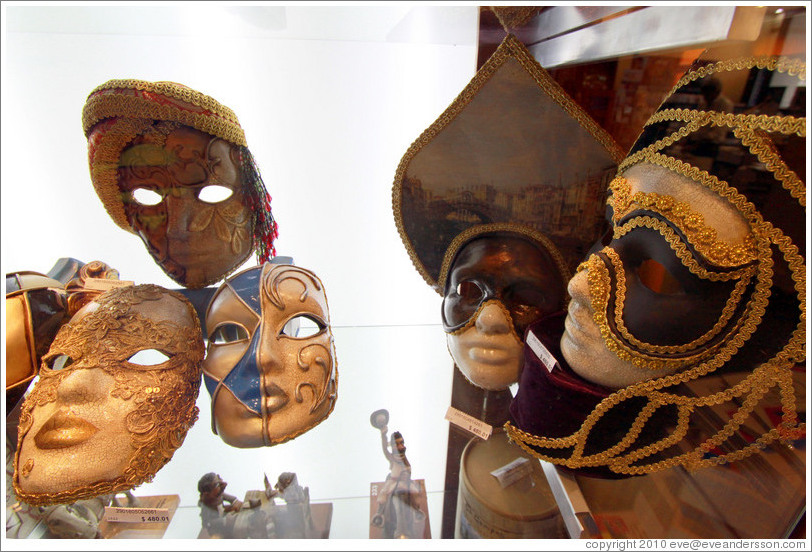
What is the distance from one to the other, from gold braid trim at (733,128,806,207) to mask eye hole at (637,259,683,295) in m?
0.22

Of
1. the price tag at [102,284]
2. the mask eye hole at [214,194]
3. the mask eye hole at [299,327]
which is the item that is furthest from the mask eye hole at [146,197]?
the mask eye hole at [299,327]

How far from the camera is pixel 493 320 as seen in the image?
116cm

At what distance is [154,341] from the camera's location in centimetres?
104

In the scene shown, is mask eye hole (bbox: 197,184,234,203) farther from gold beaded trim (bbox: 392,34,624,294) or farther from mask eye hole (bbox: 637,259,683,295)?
mask eye hole (bbox: 637,259,683,295)

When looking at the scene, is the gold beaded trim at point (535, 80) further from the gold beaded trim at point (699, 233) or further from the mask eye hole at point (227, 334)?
the mask eye hole at point (227, 334)

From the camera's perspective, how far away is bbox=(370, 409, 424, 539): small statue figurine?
3.47 ft

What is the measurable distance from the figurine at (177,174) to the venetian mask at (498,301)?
657 mm

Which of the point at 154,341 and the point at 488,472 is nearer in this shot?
the point at 154,341

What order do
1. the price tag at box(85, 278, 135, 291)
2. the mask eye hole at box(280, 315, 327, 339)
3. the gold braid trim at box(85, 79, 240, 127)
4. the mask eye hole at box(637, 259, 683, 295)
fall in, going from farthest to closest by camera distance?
the price tag at box(85, 278, 135, 291), the mask eye hole at box(280, 315, 327, 339), the gold braid trim at box(85, 79, 240, 127), the mask eye hole at box(637, 259, 683, 295)

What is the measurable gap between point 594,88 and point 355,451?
3.96ft

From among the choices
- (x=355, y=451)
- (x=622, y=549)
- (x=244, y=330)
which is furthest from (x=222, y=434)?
(x=622, y=549)

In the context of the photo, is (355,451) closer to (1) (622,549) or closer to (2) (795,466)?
(1) (622,549)

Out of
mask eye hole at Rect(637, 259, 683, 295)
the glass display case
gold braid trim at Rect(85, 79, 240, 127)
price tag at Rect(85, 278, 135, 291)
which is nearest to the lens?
mask eye hole at Rect(637, 259, 683, 295)

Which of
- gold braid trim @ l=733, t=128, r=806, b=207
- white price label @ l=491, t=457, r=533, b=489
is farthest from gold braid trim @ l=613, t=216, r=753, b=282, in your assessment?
white price label @ l=491, t=457, r=533, b=489
